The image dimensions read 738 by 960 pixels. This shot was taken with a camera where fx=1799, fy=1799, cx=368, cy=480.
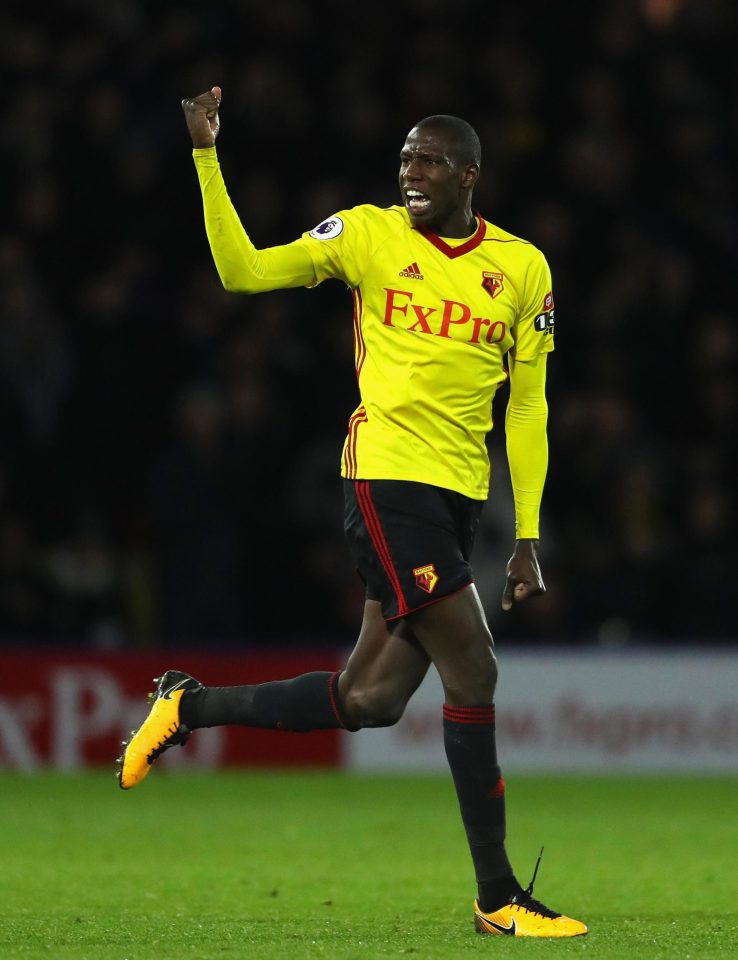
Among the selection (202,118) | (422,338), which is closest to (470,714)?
(422,338)

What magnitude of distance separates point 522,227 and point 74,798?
558 cm

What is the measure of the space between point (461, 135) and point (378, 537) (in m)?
1.25

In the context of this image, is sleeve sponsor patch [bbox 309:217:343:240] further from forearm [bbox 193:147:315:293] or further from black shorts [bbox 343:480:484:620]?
black shorts [bbox 343:480:484:620]

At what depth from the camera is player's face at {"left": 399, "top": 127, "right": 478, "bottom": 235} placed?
542 cm

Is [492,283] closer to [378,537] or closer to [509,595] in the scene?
[378,537]

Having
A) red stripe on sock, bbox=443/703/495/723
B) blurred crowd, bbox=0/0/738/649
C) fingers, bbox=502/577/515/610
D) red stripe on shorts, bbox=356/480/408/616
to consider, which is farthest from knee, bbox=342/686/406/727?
blurred crowd, bbox=0/0/738/649

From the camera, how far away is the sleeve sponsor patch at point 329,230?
543 centimetres

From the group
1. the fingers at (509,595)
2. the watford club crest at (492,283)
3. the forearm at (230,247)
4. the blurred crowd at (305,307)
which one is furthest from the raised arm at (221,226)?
the blurred crowd at (305,307)

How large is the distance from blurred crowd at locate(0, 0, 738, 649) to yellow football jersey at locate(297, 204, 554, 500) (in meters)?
5.76

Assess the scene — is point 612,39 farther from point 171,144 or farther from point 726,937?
point 726,937

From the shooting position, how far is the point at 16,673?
37.2 feet


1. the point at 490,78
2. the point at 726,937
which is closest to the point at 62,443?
the point at 490,78

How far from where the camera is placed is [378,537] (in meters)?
5.38

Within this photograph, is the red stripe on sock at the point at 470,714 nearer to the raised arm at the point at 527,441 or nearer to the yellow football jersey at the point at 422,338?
the raised arm at the point at 527,441
